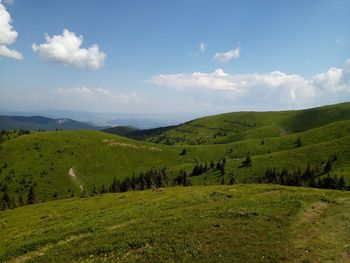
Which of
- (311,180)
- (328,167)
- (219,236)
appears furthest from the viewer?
(328,167)

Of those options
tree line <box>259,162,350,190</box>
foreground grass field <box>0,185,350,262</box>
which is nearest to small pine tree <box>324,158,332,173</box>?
tree line <box>259,162,350,190</box>

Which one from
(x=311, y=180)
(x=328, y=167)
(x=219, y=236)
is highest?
(x=219, y=236)

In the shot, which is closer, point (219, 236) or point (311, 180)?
point (219, 236)

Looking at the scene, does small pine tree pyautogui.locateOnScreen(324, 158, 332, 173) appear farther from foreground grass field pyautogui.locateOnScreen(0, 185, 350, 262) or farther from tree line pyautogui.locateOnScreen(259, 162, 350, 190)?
foreground grass field pyautogui.locateOnScreen(0, 185, 350, 262)

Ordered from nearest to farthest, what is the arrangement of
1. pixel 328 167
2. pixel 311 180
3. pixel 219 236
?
pixel 219 236, pixel 311 180, pixel 328 167

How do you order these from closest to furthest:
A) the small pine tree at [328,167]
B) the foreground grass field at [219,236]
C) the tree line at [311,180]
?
the foreground grass field at [219,236] < the tree line at [311,180] < the small pine tree at [328,167]

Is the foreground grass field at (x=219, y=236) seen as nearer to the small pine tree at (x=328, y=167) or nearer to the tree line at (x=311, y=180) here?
the tree line at (x=311, y=180)

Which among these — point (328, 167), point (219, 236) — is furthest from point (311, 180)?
point (219, 236)

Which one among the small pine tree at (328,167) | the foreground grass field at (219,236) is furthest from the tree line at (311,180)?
the foreground grass field at (219,236)

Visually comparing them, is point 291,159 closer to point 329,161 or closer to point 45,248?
point 329,161

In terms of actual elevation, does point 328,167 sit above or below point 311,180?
below

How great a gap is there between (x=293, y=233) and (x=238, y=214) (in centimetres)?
732

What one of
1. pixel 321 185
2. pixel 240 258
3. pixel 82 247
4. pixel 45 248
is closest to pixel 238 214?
pixel 240 258

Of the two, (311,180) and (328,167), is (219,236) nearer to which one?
(311,180)
